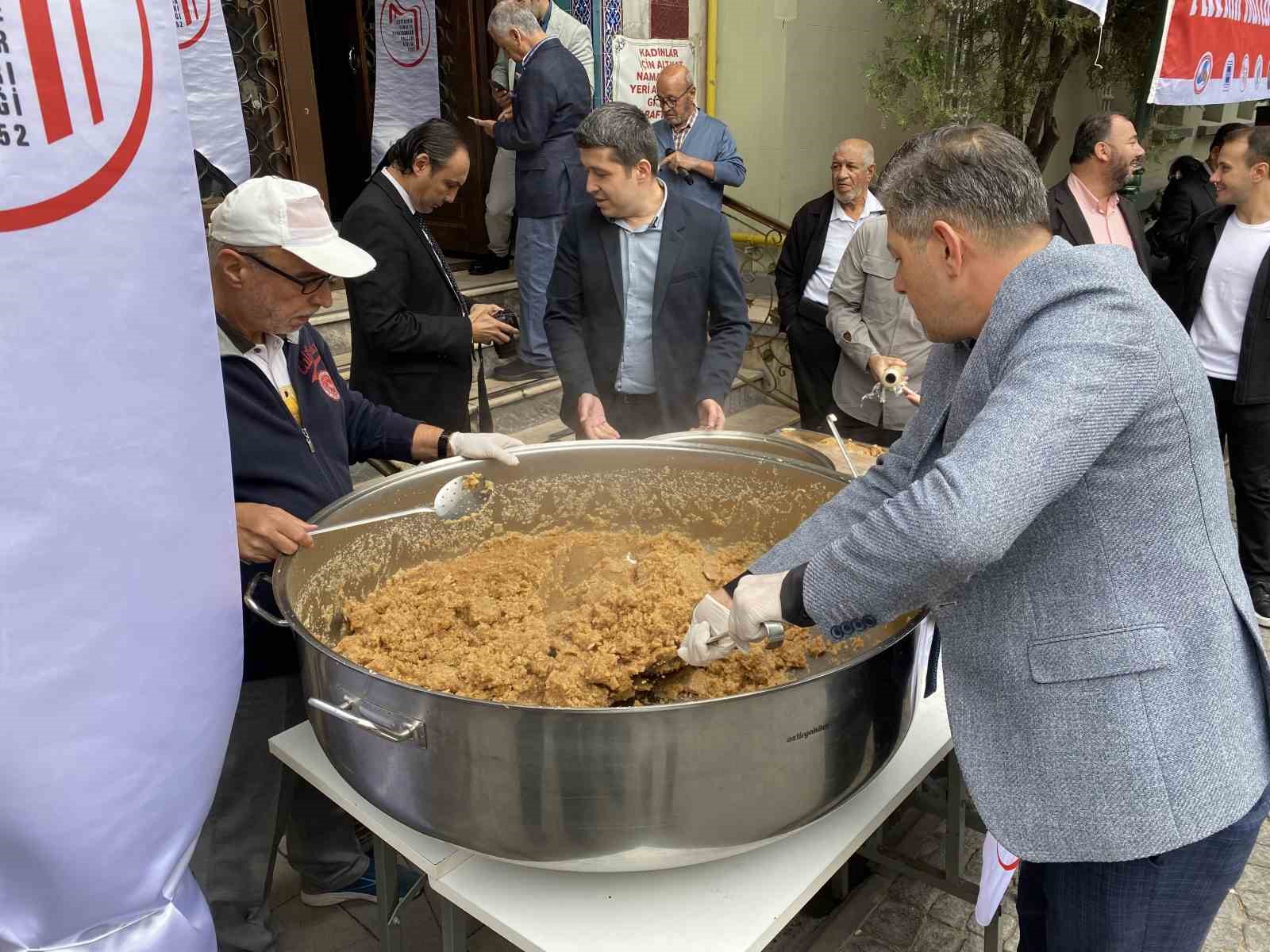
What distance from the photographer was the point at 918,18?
7.40 metres

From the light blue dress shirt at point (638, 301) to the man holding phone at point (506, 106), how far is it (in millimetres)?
2158

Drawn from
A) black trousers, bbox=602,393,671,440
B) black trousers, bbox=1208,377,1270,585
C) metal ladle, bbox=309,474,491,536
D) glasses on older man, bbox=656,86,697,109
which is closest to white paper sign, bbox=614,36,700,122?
glasses on older man, bbox=656,86,697,109

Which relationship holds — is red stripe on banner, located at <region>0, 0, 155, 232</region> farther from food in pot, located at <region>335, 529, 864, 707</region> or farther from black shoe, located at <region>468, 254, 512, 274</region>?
black shoe, located at <region>468, 254, 512, 274</region>

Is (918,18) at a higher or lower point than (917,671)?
higher

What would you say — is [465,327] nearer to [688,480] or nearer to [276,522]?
[688,480]

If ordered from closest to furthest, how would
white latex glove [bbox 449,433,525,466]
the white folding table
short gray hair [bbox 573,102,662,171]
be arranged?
the white folding table → white latex glove [bbox 449,433,525,466] → short gray hair [bbox 573,102,662,171]

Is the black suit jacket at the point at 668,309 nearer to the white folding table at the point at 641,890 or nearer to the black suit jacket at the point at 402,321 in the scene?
the black suit jacket at the point at 402,321

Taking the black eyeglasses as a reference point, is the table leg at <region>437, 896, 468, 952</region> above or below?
below

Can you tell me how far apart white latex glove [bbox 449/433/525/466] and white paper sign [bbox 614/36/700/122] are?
186 inches

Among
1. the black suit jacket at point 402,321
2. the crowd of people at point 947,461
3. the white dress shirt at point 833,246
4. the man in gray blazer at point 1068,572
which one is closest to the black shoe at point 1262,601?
the crowd of people at point 947,461

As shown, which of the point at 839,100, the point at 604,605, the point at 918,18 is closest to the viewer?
the point at 604,605

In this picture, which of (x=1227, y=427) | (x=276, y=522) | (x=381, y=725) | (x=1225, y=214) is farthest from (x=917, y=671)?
(x=1225, y=214)

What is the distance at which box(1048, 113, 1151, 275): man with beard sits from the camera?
4.30 m

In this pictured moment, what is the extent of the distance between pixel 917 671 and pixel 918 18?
23.3 feet
